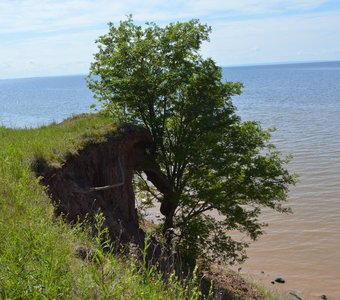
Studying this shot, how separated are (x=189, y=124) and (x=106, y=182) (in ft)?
14.4

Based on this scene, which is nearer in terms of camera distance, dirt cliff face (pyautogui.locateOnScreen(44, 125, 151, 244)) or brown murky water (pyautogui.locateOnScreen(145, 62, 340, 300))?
dirt cliff face (pyautogui.locateOnScreen(44, 125, 151, 244))

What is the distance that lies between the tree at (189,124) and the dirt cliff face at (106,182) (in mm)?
972

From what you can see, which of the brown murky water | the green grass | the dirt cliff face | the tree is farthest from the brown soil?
the brown murky water

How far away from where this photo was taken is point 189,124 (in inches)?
728

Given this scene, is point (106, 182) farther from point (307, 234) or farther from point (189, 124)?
point (307, 234)

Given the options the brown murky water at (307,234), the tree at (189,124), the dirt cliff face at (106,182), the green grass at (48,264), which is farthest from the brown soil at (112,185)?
the brown murky water at (307,234)

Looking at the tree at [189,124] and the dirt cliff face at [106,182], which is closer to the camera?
the dirt cliff face at [106,182]

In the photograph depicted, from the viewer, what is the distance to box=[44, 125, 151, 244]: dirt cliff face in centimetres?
1243

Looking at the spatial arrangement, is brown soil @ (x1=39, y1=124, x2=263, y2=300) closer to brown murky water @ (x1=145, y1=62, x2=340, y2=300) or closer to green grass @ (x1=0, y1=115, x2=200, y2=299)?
green grass @ (x1=0, y1=115, x2=200, y2=299)

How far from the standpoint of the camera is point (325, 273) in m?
22.3

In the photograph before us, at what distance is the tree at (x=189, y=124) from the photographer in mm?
17844

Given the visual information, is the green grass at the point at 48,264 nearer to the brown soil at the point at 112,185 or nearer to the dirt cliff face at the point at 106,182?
the dirt cliff face at the point at 106,182

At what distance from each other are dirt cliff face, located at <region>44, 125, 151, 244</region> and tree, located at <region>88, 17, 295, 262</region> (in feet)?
3.19

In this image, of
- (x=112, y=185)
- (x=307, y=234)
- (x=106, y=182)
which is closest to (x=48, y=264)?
(x=112, y=185)
